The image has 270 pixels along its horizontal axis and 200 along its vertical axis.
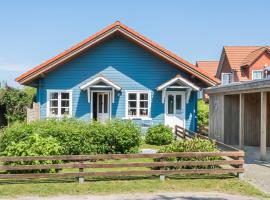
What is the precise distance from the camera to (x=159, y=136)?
1981 centimetres

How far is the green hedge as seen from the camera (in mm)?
12898

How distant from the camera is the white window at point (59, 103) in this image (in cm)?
2219

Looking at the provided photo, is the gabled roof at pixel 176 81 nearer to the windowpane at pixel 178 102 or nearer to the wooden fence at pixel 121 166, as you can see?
the windowpane at pixel 178 102

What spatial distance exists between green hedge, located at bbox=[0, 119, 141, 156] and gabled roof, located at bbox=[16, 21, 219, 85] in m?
7.40

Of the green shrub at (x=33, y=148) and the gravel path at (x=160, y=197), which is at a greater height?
the green shrub at (x=33, y=148)

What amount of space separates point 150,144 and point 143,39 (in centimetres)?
555

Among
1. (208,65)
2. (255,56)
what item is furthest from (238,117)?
(208,65)

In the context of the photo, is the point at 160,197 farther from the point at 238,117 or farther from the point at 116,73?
the point at 116,73

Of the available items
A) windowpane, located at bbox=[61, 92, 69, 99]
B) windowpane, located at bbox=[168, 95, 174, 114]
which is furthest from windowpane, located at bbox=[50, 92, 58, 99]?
windowpane, located at bbox=[168, 95, 174, 114]

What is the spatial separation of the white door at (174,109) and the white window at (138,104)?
41.5 inches

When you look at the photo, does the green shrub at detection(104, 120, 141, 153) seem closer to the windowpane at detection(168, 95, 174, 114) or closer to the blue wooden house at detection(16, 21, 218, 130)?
the blue wooden house at detection(16, 21, 218, 130)

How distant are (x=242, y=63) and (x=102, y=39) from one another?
2489 centimetres

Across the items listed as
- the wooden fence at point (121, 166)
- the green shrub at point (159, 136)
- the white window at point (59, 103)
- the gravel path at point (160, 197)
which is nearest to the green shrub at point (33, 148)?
the wooden fence at point (121, 166)

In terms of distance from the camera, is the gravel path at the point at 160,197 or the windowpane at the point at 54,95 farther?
the windowpane at the point at 54,95
